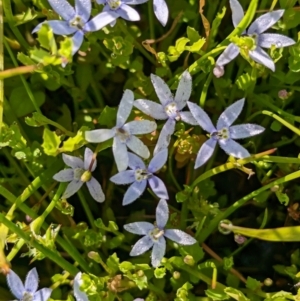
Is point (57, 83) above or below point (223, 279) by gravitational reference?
above

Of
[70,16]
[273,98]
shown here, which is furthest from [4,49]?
[273,98]

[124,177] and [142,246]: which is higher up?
[124,177]

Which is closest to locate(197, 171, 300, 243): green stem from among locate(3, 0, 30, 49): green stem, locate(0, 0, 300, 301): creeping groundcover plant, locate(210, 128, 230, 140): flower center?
locate(0, 0, 300, 301): creeping groundcover plant


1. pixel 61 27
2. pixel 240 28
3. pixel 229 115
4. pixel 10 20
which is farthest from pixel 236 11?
pixel 10 20

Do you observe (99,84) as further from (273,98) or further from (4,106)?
(273,98)

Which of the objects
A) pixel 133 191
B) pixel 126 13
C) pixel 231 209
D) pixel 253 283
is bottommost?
pixel 253 283

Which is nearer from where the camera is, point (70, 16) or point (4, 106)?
point (70, 16)

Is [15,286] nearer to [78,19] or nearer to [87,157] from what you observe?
[87,157]
